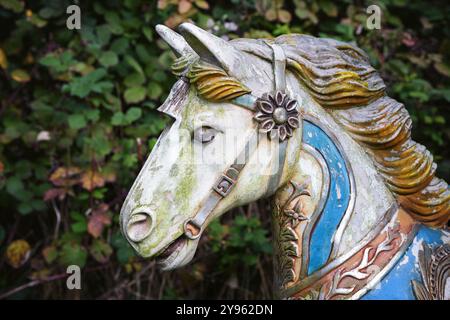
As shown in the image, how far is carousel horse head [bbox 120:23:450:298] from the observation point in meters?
1.61

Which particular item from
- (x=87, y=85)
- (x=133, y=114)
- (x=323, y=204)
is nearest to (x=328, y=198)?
(x=323, y=204)

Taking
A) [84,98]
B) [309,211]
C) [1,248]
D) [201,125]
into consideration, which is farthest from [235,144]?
[1,248]

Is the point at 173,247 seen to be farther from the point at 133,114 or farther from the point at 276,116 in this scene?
the point at 133,114

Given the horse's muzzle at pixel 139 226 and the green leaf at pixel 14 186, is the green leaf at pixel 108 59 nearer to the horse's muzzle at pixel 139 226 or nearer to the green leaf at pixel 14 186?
the green leaf at pixel 14 186

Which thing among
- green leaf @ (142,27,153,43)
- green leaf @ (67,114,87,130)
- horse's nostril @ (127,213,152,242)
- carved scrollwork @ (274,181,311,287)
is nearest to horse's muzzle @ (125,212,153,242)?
horse's nostril @ (127,213,152,242)

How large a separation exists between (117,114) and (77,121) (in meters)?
0.17

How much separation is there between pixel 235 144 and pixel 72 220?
78.1 inches

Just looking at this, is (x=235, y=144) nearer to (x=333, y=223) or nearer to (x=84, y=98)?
(x=333, y=223)

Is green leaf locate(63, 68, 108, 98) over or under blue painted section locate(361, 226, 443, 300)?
over

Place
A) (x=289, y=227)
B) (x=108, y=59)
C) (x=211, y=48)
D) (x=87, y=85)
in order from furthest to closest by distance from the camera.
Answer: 1. (x=108, y=59)
2. (x=87, y=85)
3. (x=289, y=227)
4. (x=211, y=48)

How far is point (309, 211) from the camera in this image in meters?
1.67

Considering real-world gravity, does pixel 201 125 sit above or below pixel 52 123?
above

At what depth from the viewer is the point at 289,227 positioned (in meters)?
1.69

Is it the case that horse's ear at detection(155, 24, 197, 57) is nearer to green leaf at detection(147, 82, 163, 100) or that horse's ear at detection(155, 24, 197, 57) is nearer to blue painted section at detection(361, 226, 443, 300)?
blue painted section at detection(361, 226, 443, 300)
